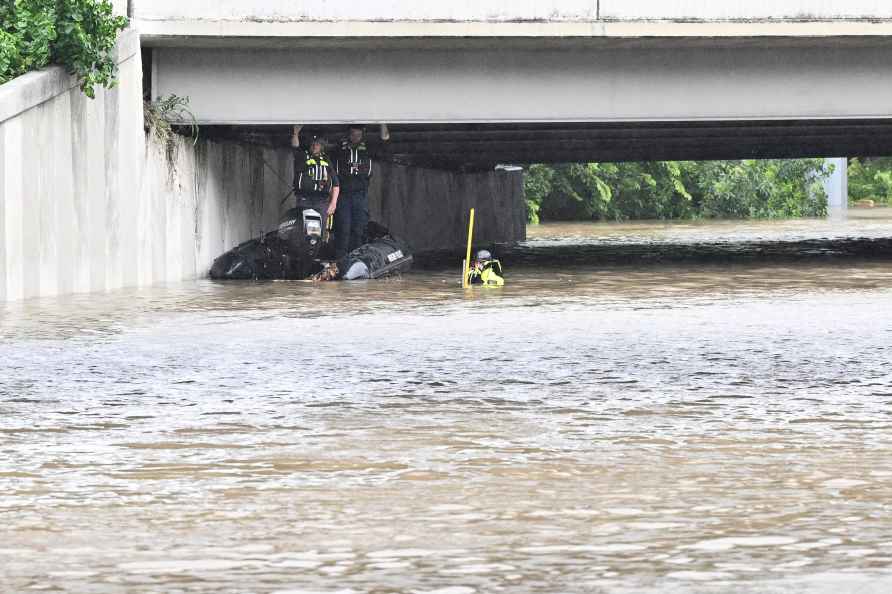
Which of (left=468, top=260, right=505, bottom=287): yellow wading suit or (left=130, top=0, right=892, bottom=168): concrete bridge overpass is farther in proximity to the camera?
(left=130, top=0, right=892, bottom=168): concrete bridge overpass

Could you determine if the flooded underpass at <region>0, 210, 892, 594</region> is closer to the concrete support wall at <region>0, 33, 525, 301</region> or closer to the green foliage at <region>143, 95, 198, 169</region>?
the concrete support wall at <region>0, 33, 525, 301</region>

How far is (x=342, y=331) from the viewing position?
1538 centimetres

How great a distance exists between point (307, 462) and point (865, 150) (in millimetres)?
34710

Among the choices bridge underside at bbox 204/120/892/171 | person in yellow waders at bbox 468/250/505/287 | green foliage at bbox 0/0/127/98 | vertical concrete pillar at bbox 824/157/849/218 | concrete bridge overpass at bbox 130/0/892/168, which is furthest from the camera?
vertical concrete pillar at bbox 824/157/849/218

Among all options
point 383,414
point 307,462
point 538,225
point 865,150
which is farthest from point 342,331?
point 538,225

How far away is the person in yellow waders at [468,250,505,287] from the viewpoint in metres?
22.7

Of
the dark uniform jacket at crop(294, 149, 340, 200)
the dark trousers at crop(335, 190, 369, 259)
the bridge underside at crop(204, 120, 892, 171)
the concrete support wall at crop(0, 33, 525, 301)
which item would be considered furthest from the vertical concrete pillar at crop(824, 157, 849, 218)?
the dark uniform jacket at crop(294, 149, 340, 200)

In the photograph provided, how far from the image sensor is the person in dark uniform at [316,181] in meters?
25.0

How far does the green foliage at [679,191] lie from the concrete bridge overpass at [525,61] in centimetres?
4044

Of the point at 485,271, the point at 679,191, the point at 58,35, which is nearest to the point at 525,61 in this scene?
the point at 485,271

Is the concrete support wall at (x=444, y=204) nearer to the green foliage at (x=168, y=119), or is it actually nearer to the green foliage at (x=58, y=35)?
the green foliage at (x=168, y=119)

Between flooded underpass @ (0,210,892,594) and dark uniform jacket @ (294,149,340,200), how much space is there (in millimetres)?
7600

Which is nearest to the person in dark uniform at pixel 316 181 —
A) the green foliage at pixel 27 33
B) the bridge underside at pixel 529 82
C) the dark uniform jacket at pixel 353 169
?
the bridge underside at pixel 529 82

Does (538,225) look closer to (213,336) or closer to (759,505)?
(213,336)
